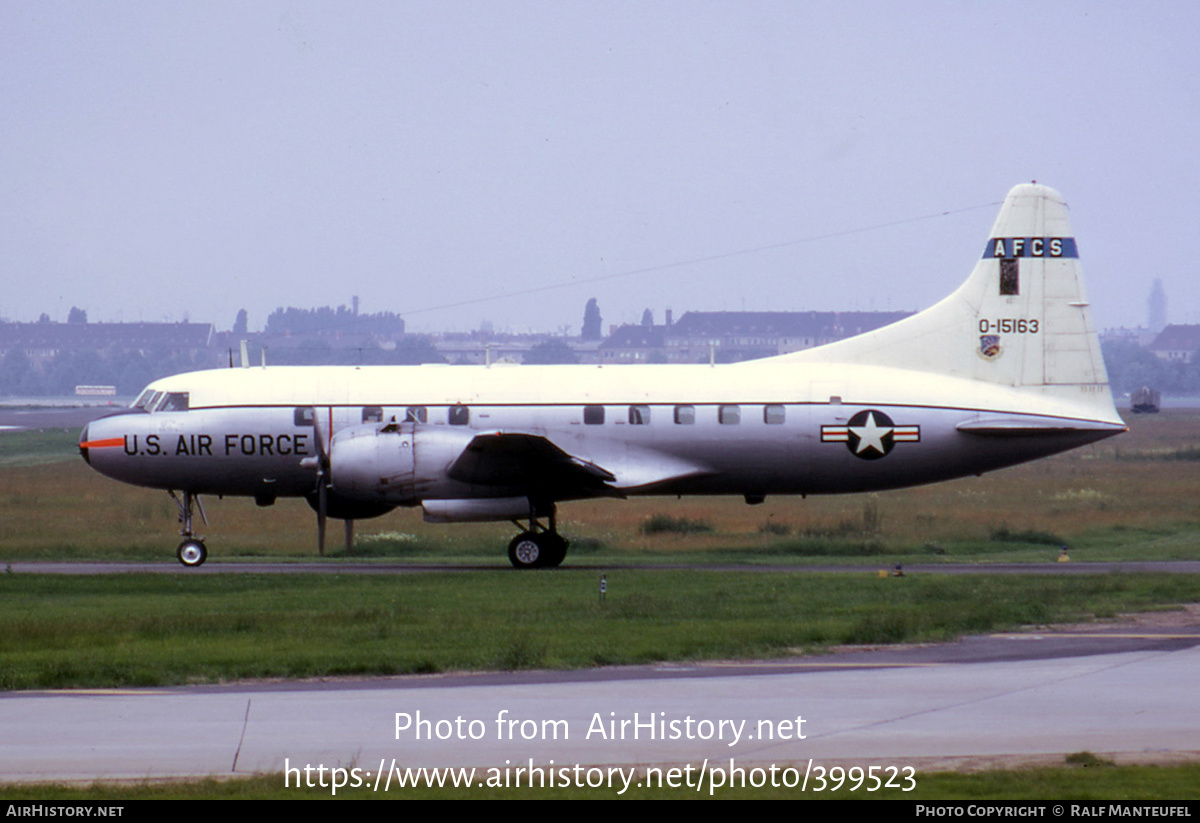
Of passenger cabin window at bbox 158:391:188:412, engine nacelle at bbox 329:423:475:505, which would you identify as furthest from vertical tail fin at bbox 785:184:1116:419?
passenger cabin window at bbox 158:391:188:412

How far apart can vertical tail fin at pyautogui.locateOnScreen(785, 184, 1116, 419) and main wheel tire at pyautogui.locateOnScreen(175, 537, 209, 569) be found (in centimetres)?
1380

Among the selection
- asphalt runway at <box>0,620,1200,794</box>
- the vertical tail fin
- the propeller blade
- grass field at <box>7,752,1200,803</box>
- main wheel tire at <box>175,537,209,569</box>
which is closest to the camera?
grass field at <box>7,752,1200,803</box>

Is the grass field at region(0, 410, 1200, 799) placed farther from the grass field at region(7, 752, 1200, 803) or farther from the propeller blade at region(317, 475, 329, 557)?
the propeller blade at region(317, 475, 329, 557)

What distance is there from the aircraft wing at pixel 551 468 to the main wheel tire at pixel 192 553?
6280mm

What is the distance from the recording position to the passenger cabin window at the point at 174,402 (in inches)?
1214

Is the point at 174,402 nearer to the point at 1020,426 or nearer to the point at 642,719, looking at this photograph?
the point at 1020,426

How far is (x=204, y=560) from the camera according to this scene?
1212 inches

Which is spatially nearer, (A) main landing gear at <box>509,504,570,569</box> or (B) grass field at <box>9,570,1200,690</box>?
(B) grass field at <box>9,570,1200,690</box>

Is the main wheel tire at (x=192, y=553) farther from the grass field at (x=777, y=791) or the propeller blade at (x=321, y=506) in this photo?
the grass field at (x=777, y=791)

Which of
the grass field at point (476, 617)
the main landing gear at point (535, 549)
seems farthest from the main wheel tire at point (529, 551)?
the grass field at point (476, 617)

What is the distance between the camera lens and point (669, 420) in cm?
2952

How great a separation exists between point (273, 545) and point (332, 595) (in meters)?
14.1

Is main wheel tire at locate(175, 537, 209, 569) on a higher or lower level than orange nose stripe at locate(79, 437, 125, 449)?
lower

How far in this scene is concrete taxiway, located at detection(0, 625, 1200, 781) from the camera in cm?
1199
